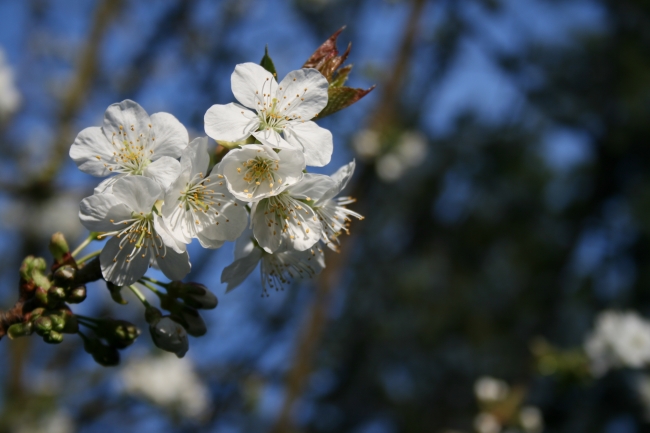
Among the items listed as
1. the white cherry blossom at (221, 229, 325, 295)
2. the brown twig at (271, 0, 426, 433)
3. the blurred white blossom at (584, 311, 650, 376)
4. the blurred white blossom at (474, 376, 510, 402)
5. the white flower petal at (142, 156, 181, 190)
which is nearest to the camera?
the white flower petal at (142, 156, 181, 190)

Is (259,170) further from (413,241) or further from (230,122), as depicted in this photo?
(413,241)

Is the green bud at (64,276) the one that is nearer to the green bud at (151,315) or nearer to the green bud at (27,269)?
the green bud at (27,269)

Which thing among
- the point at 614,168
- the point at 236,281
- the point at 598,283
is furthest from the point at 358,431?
the point at 236,281

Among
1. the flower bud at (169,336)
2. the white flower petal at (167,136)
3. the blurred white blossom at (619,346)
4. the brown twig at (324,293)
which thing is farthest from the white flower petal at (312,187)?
the blurred white blossom at (619,346)

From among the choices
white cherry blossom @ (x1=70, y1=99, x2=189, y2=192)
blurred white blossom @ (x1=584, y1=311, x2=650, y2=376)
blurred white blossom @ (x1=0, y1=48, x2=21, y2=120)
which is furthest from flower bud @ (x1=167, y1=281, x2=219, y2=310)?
blurred white blossom @ (x1=0, y1=48, x2=21, y2=120)

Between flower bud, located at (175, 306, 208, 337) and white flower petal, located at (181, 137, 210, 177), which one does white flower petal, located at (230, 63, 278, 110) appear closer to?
white flower petal, located at (181, 137, 210, 177)
